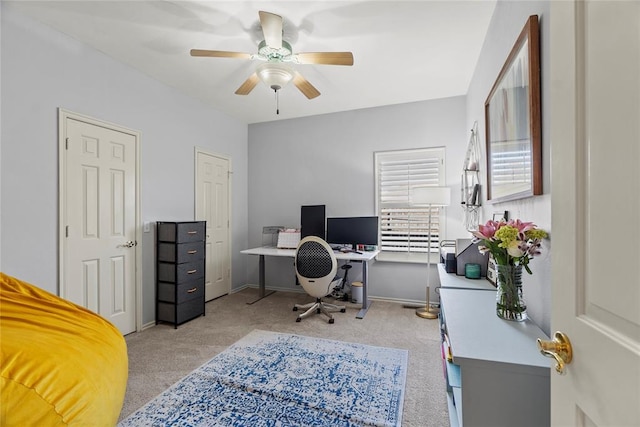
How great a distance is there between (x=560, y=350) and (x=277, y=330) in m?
2.80

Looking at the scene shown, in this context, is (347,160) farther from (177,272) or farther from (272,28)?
(177,272)

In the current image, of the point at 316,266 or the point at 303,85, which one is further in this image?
the point at 316,266

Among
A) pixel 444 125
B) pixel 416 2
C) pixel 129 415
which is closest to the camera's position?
pixel 129 415

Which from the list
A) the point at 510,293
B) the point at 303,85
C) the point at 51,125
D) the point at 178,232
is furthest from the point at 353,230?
the point at 51,125

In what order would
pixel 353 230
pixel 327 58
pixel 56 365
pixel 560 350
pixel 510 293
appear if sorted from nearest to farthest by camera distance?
pixel 560 350 < pixel 56 365 < pixel 510 293 < pixel 327 58 < pixel 353 230

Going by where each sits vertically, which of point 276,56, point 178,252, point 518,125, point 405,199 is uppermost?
point 276,56

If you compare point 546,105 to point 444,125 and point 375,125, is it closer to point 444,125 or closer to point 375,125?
point 444,125

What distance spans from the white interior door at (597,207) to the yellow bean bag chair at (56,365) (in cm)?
153

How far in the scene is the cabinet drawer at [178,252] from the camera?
10.5 ft

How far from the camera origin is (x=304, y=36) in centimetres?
250

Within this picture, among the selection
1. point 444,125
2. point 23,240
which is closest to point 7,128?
point 23,240

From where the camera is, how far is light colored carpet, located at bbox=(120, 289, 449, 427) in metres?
1.98

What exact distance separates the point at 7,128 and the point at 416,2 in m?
3.10

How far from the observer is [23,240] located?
7.32 feet
